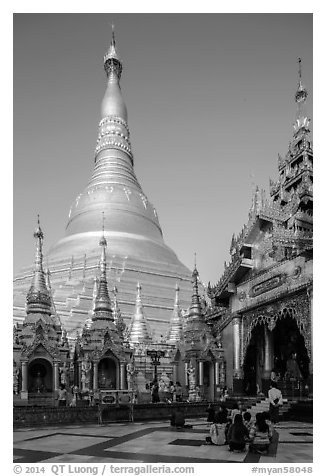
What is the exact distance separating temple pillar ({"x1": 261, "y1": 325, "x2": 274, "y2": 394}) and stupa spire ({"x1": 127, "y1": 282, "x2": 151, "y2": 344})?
10424 millimetres

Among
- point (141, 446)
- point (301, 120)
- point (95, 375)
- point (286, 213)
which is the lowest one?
point (95, 375)

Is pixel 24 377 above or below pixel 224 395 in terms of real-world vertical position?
above

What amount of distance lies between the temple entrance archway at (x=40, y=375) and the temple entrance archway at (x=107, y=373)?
171cm

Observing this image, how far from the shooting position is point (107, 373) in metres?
18.0

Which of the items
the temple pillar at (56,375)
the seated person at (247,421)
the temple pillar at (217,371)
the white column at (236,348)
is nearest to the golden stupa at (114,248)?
the temple pillar at (56,375)

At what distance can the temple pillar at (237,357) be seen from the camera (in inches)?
617

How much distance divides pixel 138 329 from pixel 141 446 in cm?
1768

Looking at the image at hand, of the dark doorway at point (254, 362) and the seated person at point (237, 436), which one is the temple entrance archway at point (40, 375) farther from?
the seated person at point (237, 436)

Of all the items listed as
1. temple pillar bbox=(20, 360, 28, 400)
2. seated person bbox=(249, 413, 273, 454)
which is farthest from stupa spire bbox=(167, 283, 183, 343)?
seated person bbox=(249, 413, 273, 454)

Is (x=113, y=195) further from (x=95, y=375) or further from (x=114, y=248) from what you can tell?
(x=95, y=375)

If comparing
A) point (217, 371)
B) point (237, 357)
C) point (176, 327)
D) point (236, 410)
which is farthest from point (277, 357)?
point (176, 327)

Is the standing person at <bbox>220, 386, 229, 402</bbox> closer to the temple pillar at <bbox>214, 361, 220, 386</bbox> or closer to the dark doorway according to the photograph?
the dark doorway
